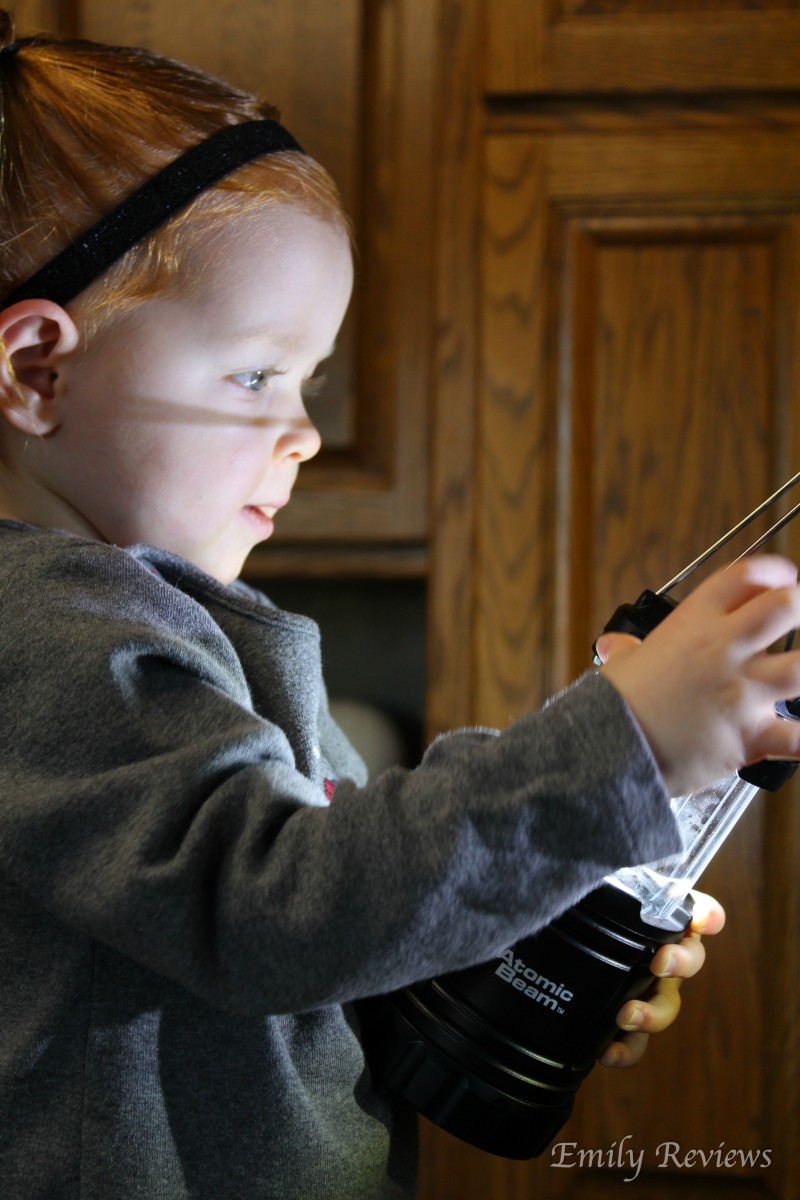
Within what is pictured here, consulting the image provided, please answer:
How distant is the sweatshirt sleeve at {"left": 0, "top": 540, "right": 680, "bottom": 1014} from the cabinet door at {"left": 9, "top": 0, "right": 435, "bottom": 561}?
2.47 feet

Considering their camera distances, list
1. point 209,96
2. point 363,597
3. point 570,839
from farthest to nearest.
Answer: point 363,597 < point 209,96 < point 570,839

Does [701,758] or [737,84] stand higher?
[737,84]

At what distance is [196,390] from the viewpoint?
1.92ft

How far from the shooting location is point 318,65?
120 centimetres

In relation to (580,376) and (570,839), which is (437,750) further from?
(580,376)

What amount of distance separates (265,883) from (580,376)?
817 mm

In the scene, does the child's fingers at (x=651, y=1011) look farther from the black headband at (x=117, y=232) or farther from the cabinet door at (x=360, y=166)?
the cabinet door at (x=360, y=166)

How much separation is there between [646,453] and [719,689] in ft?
2.47

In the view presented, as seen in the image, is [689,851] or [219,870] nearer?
[219,870]

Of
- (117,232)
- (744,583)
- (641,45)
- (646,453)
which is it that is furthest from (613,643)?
(641,45)

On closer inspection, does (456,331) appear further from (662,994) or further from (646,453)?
(662,994)

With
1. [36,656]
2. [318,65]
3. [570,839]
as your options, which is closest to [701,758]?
[570,839]

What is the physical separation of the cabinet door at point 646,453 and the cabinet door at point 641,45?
31 millimetres

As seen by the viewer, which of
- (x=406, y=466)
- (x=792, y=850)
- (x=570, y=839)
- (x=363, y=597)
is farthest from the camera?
(x=363, y=597)
